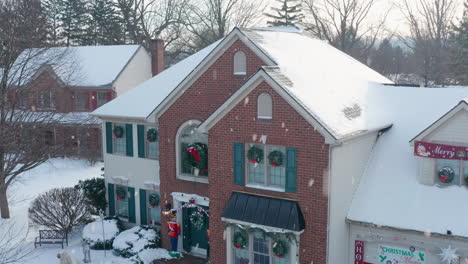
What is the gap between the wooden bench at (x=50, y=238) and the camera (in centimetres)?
1957

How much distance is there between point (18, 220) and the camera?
76.7 ft

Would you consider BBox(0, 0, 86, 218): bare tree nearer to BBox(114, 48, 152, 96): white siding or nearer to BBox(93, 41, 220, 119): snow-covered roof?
BBox(93, 41, 220, 119): snow-covered roof

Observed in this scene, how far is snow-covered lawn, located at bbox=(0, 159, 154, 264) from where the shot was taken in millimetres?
18219

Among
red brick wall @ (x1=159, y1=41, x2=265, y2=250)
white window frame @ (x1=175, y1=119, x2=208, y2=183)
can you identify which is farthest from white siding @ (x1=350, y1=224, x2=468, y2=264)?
white window frame @ (x1=175, y1=119, x2=208, y2=183)

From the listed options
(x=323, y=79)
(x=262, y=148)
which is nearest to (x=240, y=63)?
(x=323, y=79)

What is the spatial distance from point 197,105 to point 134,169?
15.7 feet

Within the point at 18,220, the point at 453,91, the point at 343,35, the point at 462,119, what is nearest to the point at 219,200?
the point at 462,119

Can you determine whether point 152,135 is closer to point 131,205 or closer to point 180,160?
point 180,160

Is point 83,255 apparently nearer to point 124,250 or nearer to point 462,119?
point 124,250

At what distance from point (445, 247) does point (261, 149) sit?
589 centimetres

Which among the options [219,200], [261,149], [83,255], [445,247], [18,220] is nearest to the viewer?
[445,247]

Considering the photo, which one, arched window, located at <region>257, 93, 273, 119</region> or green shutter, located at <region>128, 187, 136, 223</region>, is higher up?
arched window, located at <region>257, 93, 273, 119</region>

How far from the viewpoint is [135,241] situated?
1817 cm

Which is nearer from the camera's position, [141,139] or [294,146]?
[294,146]
